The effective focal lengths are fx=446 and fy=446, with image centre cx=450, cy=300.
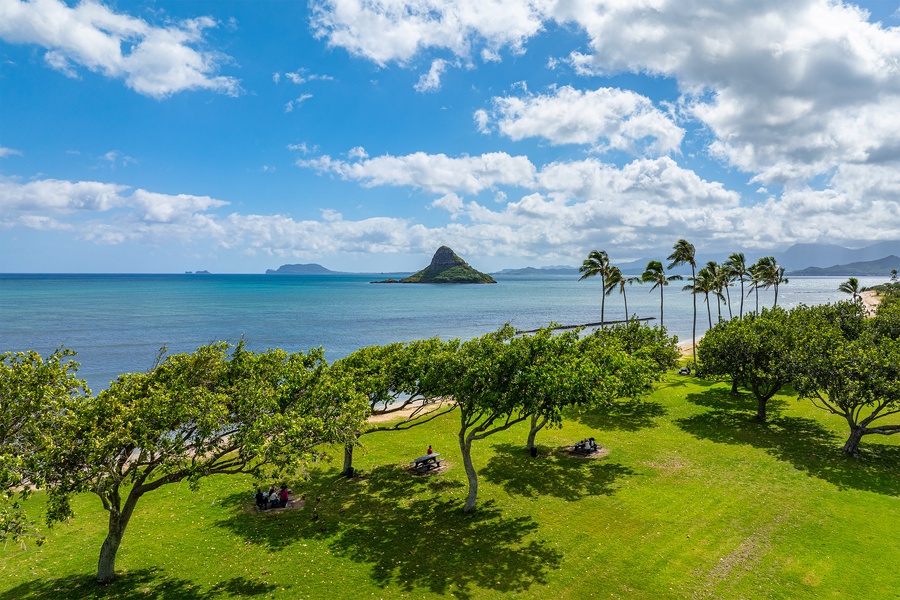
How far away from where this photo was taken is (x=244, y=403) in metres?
17.4

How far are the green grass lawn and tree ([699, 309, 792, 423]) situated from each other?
4.61 meters

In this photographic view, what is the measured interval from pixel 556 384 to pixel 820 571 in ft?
39.7

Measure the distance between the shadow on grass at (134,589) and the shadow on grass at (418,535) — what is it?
10.6 ft

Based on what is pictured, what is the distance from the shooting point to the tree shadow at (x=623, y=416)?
36.5m

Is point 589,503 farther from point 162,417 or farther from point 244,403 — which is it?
point 162,417

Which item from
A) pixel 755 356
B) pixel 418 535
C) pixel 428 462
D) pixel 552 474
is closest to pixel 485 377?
pixel 418 535

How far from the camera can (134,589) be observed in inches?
671

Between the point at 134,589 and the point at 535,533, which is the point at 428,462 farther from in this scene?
the point at 134,589

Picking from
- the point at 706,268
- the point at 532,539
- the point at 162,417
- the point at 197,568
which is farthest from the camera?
the point at 706,268

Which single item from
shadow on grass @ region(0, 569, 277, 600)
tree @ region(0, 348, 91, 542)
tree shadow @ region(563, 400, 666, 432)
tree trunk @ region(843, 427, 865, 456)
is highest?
tree @ region(0, 348, 91, 542)

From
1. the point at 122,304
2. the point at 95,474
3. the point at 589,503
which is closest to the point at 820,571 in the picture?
the point at 589,503

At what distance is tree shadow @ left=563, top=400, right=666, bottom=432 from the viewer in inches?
1438

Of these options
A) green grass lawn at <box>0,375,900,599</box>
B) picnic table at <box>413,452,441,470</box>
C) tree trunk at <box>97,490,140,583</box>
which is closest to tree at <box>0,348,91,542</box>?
tree trunk at <box>97,490,140,583</box>

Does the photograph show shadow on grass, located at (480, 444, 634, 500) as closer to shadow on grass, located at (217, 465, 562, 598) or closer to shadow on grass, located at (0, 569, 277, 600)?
shadow on grass, located at (217, 465, 562, 598)
